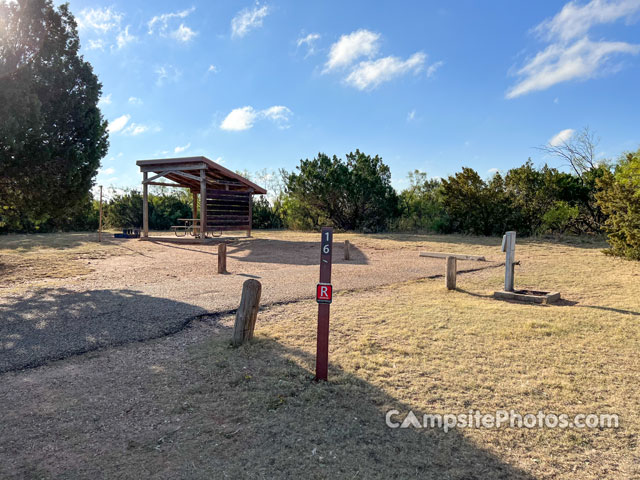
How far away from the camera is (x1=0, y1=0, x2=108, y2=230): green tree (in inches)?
310

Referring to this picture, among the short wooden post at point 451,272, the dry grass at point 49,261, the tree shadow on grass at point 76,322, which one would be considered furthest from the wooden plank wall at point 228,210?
the short wooden post at point 451,272

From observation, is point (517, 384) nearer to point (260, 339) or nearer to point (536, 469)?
point (536, 469)

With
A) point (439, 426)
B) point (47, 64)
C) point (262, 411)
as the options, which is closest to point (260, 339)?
point (262, 411)

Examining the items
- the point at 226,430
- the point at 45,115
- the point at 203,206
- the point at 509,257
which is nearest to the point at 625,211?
the point at 509,257

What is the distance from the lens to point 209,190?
16078 millimetres

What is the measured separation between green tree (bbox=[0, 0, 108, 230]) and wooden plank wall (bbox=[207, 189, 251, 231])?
6360mm

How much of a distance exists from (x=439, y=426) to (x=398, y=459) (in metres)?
0.49

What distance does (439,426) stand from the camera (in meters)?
2.66

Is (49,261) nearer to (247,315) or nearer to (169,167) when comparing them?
(169,167)

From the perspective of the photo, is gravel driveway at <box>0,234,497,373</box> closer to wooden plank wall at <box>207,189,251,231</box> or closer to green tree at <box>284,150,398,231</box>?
wooden plank wall at <box>207,189,251,231</box>

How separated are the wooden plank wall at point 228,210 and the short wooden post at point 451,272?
1126cm

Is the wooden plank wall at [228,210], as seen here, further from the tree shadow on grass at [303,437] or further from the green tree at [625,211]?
the tree shadow on grass at [303,437]

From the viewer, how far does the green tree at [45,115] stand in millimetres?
7875

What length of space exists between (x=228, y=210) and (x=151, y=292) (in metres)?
10.8
